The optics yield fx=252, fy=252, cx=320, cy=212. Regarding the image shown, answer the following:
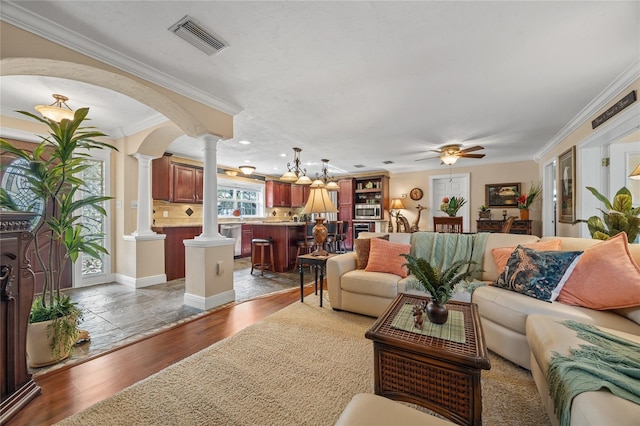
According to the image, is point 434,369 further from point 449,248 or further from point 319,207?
point 319,207

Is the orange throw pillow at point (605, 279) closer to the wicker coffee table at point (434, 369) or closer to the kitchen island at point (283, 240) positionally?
the wicker coffee table at point (434, 369)

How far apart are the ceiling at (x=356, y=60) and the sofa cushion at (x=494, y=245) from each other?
1592 millimetres

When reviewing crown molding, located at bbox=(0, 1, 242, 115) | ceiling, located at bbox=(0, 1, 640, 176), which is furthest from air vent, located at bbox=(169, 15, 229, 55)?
crown molding, located at bbox=(0, 1, 242, 115)

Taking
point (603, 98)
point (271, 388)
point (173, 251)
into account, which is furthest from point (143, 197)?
point (603, 98)

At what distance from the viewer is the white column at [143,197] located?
4074mm

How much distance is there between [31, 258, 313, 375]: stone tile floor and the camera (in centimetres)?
227

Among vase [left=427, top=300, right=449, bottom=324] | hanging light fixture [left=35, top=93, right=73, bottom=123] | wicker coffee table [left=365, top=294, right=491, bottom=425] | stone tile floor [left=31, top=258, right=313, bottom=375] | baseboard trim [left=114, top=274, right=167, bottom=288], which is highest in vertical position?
hanging light fixture [left=35, top=93, right=73, bottom=123]

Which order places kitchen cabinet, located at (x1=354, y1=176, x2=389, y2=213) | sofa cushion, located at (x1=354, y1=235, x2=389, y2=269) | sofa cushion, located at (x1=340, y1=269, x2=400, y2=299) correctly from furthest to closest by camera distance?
kitchen cabinet, located at (x1=354, y1=176, x2=389, y2=213) < sofa cushion, located at (x1=354, y1=235, x2=389, y2=269) < sofa cushion, located at (x1=340, y1=269, x2=400, y2=299)

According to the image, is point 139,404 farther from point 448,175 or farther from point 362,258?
point 448,175

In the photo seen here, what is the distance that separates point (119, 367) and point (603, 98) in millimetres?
5350

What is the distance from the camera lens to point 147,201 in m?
4.17

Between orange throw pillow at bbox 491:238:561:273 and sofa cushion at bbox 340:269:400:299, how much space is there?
0.97 meters

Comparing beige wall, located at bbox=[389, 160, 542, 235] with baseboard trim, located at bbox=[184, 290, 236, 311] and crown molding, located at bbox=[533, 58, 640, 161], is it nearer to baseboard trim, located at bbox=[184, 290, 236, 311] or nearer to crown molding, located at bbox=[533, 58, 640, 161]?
crown molding, located at bbox=[533, 58, 640, 161]

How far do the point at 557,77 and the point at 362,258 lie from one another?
8.82 ft
